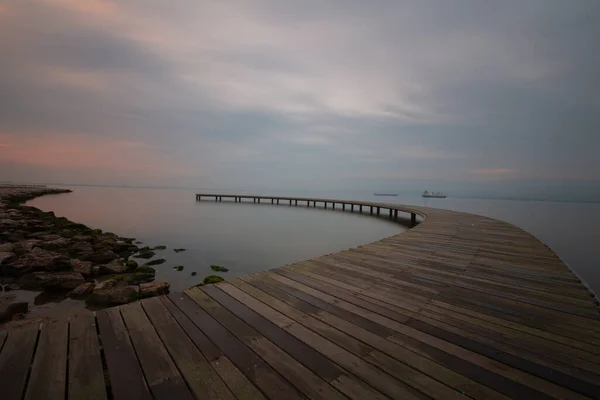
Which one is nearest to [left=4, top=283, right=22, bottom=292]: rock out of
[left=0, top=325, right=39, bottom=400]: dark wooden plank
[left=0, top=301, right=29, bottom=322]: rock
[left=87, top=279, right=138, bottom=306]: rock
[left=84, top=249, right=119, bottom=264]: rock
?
[left=0, top=301, right=29, bottom=322]: rock

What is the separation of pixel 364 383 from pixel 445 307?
1736 mm

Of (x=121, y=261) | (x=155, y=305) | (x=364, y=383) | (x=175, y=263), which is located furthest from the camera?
(x=175, y=263)

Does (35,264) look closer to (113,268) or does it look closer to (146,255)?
(113,268)

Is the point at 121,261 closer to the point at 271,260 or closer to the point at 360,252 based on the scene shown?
the point at 271,260

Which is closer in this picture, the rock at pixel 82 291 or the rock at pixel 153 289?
the rock at pixel 153 289

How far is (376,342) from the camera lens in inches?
90.3

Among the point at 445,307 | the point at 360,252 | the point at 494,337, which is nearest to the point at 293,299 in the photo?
the point at 445,307

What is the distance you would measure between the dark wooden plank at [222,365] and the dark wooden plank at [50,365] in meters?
0.84

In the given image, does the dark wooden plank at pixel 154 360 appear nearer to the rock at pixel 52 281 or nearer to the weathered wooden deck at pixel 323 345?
the weathered wooden deck at pixel 323 345

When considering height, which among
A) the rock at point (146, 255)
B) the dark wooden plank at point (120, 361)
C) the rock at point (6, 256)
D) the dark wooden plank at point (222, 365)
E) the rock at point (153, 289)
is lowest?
the rock at point (146, 255)

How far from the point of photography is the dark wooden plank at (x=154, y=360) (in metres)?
1.72

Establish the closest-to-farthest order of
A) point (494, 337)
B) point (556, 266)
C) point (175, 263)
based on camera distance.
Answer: point (494, 337) < point (556, 266) < point (175, 263)

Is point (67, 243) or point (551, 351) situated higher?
point (551, 351)

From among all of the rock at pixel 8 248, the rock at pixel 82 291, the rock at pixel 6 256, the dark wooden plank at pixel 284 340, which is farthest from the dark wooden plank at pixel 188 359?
the rock at pixel 8 248
